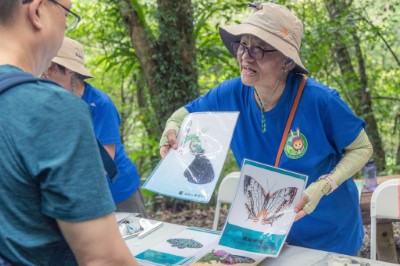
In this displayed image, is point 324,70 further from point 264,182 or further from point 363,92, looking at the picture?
point 264,182

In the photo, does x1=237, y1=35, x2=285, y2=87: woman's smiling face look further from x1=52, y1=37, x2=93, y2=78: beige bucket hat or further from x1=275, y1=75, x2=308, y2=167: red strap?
x1=52, y1=37, x2=93, y2=78: beige bucket hat

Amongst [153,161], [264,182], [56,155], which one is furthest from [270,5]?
[153,161]

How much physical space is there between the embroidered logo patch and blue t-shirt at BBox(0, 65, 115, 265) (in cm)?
127

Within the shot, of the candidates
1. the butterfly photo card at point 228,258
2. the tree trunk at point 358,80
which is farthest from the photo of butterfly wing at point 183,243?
the tree trunk at point 358,80

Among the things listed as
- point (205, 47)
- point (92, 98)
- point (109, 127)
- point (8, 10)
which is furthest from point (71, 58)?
point (205, 47)

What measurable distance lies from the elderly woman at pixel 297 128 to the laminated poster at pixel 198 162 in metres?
0.12

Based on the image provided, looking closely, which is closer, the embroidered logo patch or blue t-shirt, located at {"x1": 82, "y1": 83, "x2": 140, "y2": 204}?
the embroidered logo patch

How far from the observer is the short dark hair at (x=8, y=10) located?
0.92m

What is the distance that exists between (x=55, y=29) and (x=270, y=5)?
1.31 m

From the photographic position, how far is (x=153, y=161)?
5613 mm

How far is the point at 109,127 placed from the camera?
2.62 metres

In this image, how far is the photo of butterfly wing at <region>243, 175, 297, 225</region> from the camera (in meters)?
1.83

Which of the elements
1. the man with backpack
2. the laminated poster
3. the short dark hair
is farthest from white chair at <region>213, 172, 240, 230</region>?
the short dark hair

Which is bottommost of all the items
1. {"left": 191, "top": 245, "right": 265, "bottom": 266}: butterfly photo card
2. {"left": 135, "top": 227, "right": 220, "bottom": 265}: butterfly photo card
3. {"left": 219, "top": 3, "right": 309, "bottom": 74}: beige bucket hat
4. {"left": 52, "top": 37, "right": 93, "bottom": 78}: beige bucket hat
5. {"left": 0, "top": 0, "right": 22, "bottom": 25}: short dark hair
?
{"left": 135, "top": 227, "right": 220, "bottom": 265}: butterfly photo card
